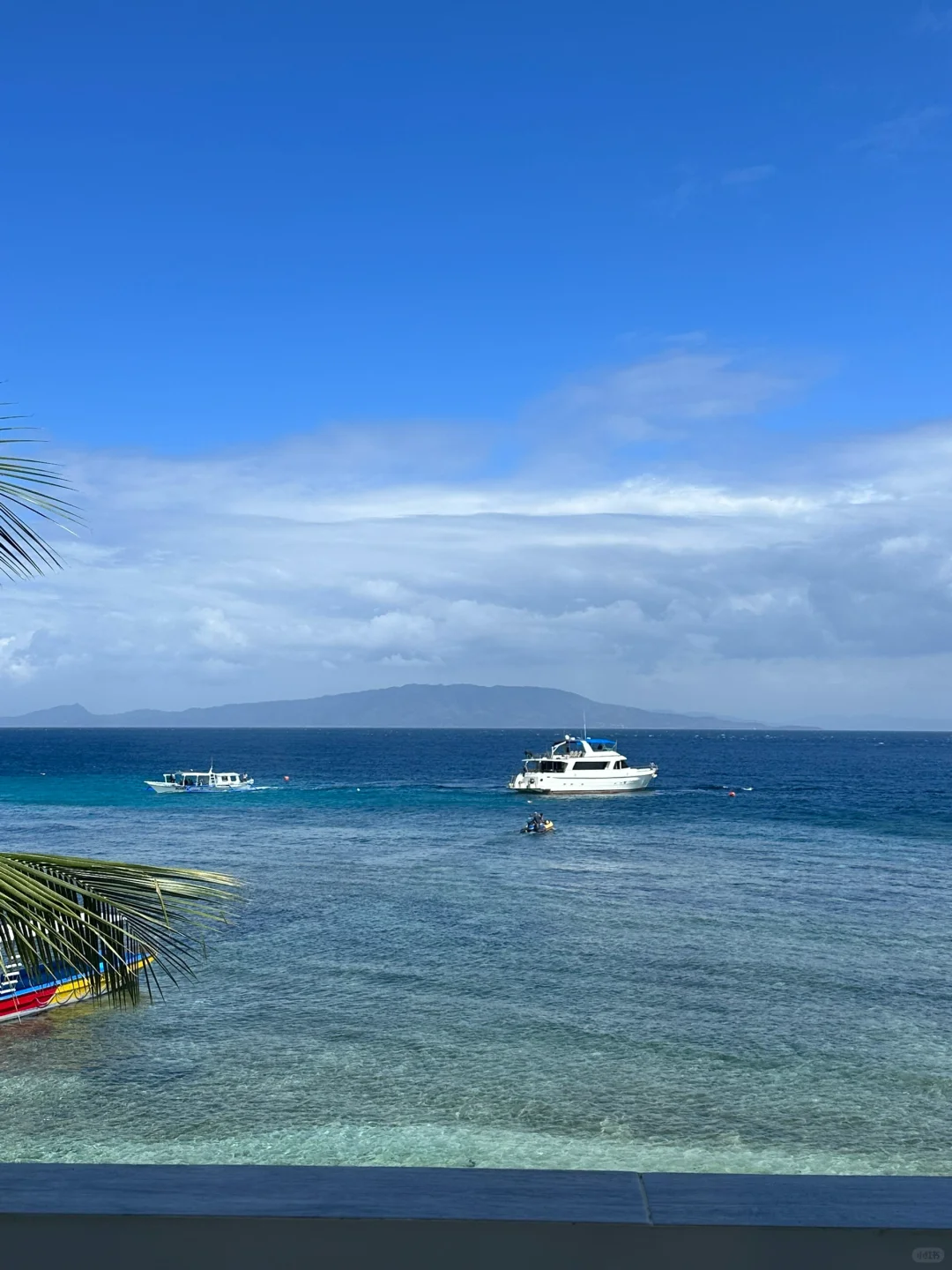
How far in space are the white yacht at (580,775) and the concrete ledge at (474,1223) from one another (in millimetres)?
69539

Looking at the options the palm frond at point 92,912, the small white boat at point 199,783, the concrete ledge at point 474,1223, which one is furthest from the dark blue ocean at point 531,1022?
the small white boat at point 199,783

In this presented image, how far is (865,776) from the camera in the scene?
98562 millimetres

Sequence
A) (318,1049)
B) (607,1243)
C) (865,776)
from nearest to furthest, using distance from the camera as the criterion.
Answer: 1. (607,1243)
2. (318,1049)
3. (865,776)

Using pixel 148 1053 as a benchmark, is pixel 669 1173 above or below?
above

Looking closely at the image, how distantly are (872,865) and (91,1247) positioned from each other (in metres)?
41.5

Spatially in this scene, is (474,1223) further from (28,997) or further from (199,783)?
(199,783)

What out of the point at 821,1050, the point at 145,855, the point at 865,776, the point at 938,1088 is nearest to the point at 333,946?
the point at 821,1050

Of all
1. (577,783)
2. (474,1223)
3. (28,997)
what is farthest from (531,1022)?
(577,783)

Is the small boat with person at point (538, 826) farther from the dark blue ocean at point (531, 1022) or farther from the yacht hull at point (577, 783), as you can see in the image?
the yacht hull at point (577, 783)

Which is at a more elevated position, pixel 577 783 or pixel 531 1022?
pixel 577 783

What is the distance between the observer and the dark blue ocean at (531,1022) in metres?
13.5

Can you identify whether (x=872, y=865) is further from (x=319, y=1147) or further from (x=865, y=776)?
(x=865, y=776)

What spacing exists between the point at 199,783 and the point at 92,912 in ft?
252

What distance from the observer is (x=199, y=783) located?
77.6 m
